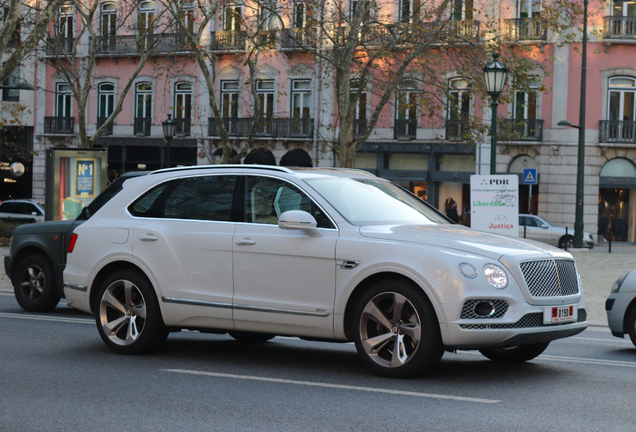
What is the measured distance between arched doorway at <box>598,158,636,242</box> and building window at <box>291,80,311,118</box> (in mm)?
13764

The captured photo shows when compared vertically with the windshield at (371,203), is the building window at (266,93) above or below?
above

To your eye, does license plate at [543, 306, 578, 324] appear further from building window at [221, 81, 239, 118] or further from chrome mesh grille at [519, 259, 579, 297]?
building window at [221, 81, 239, 118]

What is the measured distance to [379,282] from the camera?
7516mm

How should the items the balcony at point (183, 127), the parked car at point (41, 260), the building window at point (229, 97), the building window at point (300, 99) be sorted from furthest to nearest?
1. the balcony at point (183, 127)
2. the building window at point (229, 97)
3. the building window at point (300, 99)
4. the parked car at point (41, 260)

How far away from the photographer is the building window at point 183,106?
46.5m

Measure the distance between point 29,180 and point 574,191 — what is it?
2971cm

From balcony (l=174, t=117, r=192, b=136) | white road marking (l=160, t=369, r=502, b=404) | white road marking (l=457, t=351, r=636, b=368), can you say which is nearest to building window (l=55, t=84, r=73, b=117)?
balcony (l=174, t=117, r=192, b=136)

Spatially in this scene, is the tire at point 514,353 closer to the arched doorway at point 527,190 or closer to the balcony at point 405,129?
the arched doorway at point 527,190

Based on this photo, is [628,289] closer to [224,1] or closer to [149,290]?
[149,290]

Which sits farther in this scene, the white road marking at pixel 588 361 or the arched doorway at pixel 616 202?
the arched doorway at pixel 616 202

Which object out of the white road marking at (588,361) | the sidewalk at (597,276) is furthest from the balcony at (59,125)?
the white road marking at (588,361)

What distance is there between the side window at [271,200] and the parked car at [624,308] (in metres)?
4.28

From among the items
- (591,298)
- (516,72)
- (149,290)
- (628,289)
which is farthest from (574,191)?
(149,290)

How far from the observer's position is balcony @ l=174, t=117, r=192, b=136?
4638 centimetres
